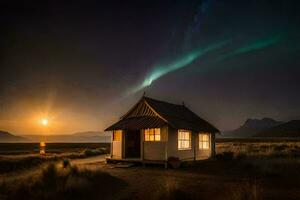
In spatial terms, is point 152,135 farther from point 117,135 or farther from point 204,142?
point 204,142

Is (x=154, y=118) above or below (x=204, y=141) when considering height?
above

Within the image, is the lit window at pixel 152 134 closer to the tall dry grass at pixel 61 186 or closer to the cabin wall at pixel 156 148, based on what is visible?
the cabin wall at pixel 156 148

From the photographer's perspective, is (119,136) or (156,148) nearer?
(156,148)

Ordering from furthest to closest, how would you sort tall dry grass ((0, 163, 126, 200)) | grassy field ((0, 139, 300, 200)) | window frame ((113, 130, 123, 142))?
1. window frame ((113, 130, 123, 142))
2. tall dry grass ((0, 163, 126, 200))
3. grassy field ((0, 139, 300, 200))

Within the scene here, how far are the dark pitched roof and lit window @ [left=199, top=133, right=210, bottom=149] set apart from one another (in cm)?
64

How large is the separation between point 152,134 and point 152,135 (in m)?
0.08

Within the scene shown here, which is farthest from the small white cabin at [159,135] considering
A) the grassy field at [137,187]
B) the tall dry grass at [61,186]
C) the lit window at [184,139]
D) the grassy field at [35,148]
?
the grassy field at [35,148]

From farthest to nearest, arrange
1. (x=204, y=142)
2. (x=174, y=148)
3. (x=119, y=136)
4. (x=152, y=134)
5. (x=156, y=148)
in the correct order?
(x=204, y=142) → (x=119, y=136) → (x=152, y=134) → (x=174, y=148) → (x=156, y=148)

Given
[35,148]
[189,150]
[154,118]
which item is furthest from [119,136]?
[35,148]

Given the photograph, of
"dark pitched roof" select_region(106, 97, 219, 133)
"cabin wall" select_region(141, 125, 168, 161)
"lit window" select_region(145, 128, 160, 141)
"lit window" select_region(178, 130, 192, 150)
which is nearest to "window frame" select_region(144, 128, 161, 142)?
"lit window" select_region(145, 128, 160, 141)

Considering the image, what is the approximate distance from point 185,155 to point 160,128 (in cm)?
316

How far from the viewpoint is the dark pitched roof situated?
21.2m

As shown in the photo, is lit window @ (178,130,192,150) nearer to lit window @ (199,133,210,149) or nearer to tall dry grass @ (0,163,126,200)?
lit window @ (199,133,210,149)

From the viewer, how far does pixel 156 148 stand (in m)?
20.9
